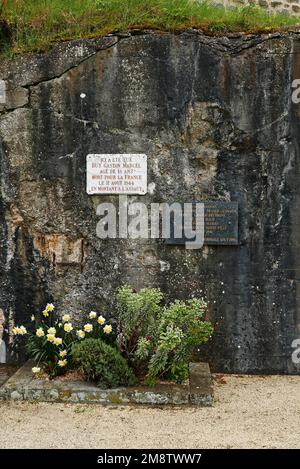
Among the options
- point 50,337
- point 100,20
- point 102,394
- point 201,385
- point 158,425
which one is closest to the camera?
point 158,425

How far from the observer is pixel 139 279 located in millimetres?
6988

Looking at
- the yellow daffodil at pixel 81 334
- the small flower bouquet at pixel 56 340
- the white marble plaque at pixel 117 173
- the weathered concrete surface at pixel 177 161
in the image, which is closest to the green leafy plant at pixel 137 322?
the small flower bouquet at pixel 56 340

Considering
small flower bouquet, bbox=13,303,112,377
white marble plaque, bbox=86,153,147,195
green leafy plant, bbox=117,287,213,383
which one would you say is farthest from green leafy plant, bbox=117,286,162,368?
white marble plaque, bbox=86,153,147,195

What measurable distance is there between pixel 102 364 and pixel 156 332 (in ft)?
2.28

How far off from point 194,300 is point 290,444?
6.29ft

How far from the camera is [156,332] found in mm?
6293

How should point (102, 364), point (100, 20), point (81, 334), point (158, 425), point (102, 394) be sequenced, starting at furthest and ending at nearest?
point (100, 20) < point (81, 334) < point (102, 364) < point (102, 394) < point (158, 425)

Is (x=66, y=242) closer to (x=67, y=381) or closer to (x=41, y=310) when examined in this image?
(x=41, y=310)

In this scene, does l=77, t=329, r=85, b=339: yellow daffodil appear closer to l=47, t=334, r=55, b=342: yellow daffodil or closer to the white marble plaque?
l=47, t=334, r=55, b=342: yellow daffodil

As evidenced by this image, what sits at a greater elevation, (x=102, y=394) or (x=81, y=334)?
(x=81, y=334)

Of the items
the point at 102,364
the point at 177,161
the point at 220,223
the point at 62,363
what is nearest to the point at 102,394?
the point at 102,364

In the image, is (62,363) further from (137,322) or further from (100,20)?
(100,20)

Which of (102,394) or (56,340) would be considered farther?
(56,340)

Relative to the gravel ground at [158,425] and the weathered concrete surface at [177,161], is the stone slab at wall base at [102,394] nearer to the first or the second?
the gravel ground at [158,425]
